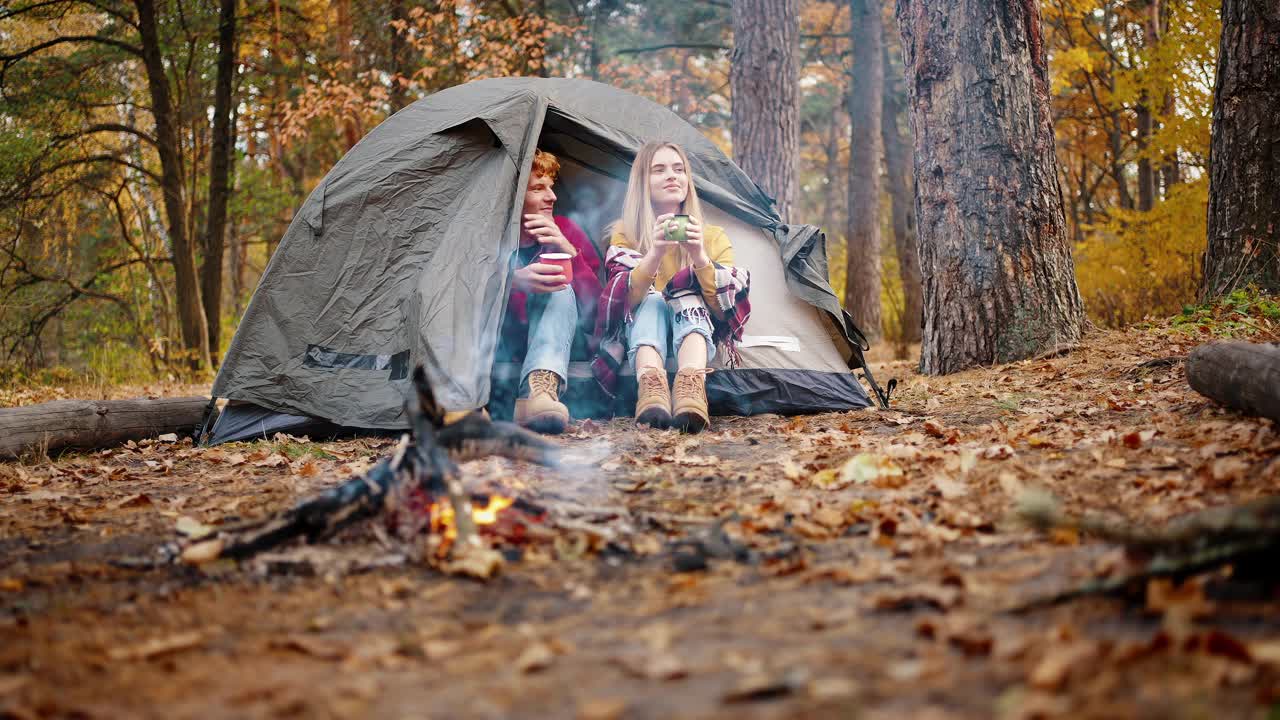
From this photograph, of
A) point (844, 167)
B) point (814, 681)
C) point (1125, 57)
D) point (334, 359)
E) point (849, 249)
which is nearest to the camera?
point (814, 681)

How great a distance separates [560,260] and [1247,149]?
3.92 metres

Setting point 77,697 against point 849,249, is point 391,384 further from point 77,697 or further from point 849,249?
point 849,249

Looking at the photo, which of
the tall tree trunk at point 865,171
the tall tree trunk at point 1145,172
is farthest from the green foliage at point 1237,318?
the tall tree trunk at point 1145,172

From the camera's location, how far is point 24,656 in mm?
1458

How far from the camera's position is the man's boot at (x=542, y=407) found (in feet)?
12.6

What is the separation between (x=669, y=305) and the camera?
4.30 meters

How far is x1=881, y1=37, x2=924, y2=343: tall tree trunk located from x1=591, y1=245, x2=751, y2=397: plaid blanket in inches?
207

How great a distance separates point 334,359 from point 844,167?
17461mm

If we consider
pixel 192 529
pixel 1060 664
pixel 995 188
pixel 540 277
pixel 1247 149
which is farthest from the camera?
pixel 995 188

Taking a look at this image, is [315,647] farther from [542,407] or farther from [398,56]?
[398,56]

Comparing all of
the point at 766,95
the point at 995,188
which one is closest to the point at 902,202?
the point at 766,95

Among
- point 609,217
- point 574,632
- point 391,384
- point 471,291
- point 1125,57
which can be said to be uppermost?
point 1125,57

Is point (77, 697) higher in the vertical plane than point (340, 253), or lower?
lower

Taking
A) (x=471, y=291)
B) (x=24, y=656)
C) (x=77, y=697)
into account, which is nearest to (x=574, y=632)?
(x=77, y=697)
